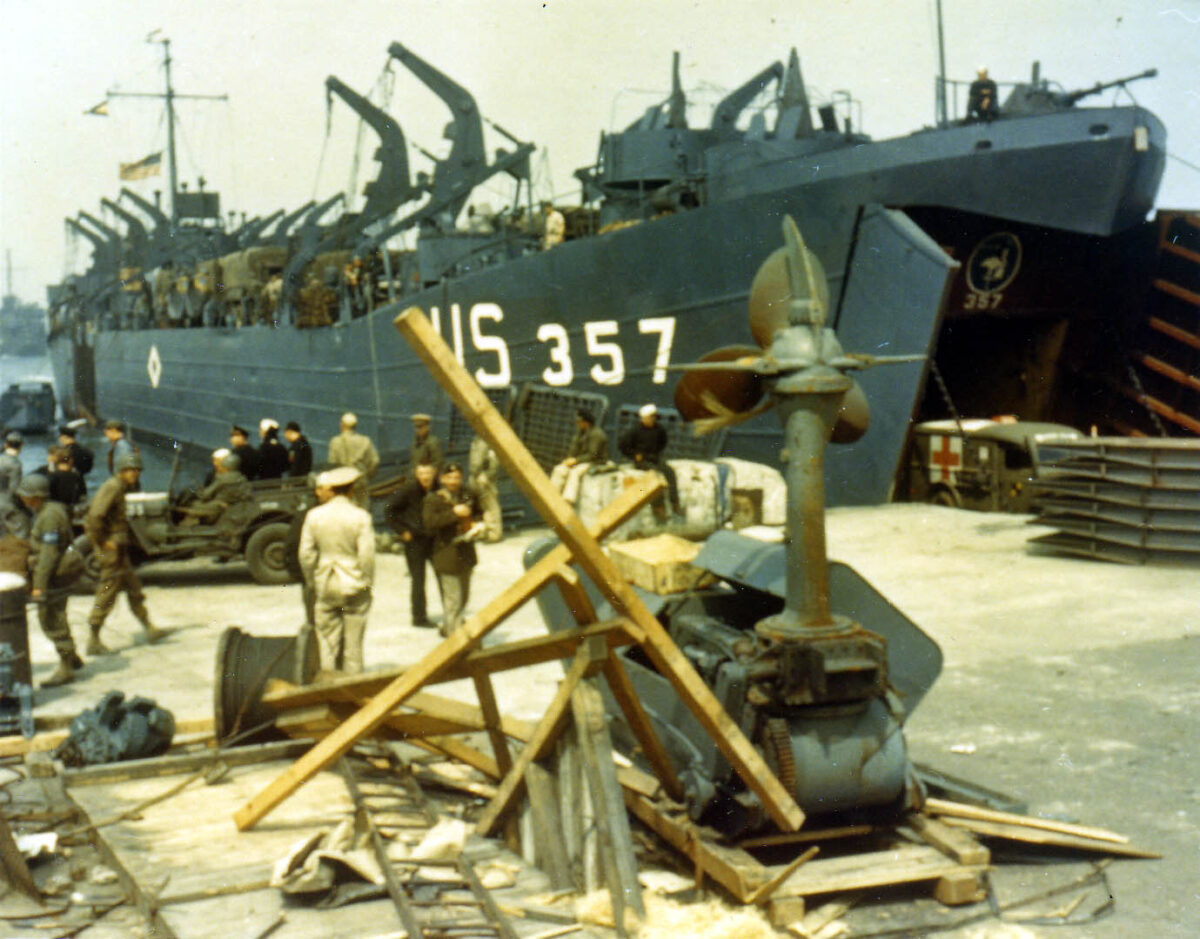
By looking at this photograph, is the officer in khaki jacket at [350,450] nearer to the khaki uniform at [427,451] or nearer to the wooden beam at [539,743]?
the khaki uniform at [427,451]

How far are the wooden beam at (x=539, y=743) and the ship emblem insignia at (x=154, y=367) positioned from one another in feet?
124

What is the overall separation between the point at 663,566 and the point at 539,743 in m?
1.32

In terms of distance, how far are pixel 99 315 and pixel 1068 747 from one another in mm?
51899

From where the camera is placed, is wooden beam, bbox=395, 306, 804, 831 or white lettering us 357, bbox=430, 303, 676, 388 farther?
white lettering us 357, bbox=430, 303, 676, 388

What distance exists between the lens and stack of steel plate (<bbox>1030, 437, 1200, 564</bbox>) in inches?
501

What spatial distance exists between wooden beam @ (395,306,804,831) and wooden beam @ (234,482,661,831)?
0.66ft

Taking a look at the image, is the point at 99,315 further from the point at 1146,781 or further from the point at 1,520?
the point at 1146,781

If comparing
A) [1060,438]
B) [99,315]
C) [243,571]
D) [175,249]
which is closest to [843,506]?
[1060,438]

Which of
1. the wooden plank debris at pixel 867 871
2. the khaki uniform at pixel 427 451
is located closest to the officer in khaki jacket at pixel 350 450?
the khaki uniform at pixel 427 451

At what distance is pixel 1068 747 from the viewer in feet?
23.7

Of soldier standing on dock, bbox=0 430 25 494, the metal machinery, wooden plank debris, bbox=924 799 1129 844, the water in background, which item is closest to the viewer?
the metal machinery

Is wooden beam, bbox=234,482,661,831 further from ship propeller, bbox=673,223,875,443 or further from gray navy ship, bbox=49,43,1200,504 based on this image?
gray navy ship, bbox=49,43,1200,504

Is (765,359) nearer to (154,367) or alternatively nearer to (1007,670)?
(1007,670)

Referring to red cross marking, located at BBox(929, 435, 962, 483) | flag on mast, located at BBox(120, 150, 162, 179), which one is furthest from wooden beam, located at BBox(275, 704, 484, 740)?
flag on mast, located at BBox(120, 150, 162, 179)
